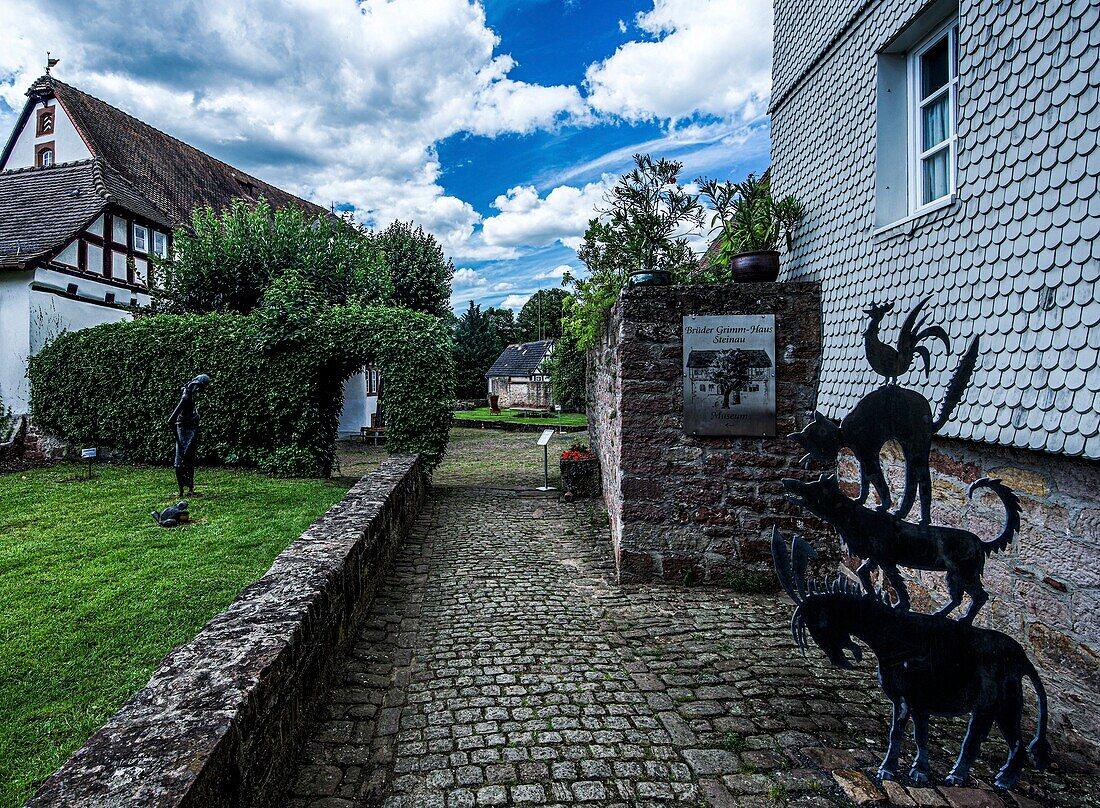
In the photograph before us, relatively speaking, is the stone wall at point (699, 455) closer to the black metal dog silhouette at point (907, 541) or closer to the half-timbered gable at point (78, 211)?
the black metal dog silhouette at point (907, 541)

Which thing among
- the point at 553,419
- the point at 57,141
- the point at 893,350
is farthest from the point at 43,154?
the point at 893,350

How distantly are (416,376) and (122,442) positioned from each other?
7420 millimetres

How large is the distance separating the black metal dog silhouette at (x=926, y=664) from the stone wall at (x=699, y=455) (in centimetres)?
299

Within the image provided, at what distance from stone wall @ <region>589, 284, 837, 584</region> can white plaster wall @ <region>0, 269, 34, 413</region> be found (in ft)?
52.3

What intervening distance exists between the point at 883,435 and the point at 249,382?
1196 cm

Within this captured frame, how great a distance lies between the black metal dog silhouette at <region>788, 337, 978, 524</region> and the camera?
9.75 feet

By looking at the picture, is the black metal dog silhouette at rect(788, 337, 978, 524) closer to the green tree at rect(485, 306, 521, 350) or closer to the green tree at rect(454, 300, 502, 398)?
the green tree at rect(454, 300, 502, 398)

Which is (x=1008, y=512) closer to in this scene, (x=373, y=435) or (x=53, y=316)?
(x=53, y=316)

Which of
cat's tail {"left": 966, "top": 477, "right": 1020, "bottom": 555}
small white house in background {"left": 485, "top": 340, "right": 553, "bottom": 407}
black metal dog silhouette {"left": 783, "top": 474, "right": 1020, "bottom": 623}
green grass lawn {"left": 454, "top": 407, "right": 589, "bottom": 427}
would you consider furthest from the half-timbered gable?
small white house in background {"left": 485, "top": 340, "right": 553, "bottom": 407}

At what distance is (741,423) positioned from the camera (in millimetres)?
5918

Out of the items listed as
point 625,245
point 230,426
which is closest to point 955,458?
point 625,245

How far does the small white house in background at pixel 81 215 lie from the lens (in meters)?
14.6

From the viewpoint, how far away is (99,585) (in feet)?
17.6

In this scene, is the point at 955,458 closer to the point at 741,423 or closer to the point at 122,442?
the point at 741,423
